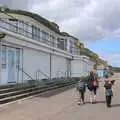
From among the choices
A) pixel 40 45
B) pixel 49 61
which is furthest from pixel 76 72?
pixel 40 45

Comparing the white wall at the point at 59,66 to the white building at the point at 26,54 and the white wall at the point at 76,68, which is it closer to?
the white building at the point at 26,54

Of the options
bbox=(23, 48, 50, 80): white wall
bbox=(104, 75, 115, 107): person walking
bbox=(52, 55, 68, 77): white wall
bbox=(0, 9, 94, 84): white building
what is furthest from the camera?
bbox=(52, 55, 68, 77): white wall

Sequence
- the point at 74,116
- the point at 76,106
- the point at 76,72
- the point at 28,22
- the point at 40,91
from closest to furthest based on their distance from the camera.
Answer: the point at 74,116
the point at 76,106
the point at 40,91
the point at 28,22
the point at 76,72

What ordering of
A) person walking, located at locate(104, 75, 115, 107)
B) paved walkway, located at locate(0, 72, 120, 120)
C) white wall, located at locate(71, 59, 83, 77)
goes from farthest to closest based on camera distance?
white wall, located at locate(71, 59, 83, 77)
person walking, located at locate(104, 75, 115, 107)
paved walkway, located at locate(0, 72, 120, 120)

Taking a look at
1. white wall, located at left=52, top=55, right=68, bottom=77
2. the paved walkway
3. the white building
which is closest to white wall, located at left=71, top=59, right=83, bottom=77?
the white building

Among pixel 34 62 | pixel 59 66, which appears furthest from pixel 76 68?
pixel 34 62

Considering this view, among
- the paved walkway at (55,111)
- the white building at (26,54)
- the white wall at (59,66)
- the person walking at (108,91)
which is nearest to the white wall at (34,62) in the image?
the white building at (26,54)

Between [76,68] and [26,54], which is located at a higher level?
[26,54]

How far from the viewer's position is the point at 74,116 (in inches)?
612

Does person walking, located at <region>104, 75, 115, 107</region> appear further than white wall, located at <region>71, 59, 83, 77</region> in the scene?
No

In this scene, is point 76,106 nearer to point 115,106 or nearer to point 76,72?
point 115,106

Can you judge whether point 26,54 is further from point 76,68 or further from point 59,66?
point 76,68

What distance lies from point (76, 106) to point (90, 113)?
9.14 ft

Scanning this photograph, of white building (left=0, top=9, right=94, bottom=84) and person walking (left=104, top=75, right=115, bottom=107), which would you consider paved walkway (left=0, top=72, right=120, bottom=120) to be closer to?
person walking (left=104, top=75, right=115, bottom=107)
